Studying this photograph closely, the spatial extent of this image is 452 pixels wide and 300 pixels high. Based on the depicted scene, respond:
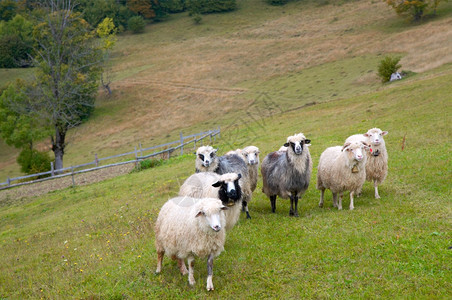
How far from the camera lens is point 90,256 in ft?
36.4

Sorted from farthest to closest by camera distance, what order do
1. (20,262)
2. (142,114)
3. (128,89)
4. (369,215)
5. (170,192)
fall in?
(128,89) → (142,114) → (170,192) → (20,262) → (369,215)

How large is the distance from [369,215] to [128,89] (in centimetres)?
5890

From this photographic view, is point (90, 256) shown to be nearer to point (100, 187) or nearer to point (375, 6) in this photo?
point (100, 187)

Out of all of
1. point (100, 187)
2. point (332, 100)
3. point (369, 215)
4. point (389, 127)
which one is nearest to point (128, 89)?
point (332, 100)

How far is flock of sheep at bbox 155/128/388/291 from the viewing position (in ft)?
25.9

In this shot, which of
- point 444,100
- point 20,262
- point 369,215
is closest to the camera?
point 369,215

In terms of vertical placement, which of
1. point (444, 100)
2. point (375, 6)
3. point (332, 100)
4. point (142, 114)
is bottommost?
point (142, 114)

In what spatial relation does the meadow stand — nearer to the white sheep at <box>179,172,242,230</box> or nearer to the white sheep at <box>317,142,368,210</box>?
the white sheep at <box>317,142,368,210</box>

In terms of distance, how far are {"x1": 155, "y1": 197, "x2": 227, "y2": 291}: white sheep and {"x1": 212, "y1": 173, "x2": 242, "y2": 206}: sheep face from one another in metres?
1.26

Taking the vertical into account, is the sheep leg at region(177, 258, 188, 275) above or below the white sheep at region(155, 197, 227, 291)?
below

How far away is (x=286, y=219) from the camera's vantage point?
11.3 meters

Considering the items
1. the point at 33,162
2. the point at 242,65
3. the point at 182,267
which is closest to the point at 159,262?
the point at 182,267

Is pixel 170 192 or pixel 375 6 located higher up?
pixel 375 6

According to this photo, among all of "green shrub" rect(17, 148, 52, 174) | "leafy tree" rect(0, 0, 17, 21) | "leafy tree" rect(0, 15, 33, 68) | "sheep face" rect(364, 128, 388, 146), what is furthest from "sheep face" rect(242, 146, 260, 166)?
"leafy tree" rect(0, 0, 17, 21)
